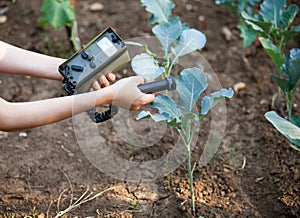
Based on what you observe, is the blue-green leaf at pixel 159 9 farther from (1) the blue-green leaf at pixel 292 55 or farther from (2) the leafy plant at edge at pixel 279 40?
(1) the blue-green leaf at pixel 292 55

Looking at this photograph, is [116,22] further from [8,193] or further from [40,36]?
[8,193]

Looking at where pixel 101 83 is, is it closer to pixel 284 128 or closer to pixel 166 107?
pixel 166 107

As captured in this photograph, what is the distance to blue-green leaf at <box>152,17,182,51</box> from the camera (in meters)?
2.21

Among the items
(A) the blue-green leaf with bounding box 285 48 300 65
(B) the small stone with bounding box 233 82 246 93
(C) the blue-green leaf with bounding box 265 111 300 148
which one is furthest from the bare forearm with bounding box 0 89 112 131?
(B) the small stone with bounding box 233 82 246 93

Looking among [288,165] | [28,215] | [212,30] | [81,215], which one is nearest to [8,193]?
[28,215]

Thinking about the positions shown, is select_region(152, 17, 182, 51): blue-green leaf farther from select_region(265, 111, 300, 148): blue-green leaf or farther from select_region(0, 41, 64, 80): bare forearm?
select_region(265, 111, 300, 148): blue-green leaf

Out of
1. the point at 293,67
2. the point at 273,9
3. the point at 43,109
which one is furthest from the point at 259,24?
the point at 43,109

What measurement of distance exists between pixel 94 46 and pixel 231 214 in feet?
2.92

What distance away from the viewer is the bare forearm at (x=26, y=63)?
2.02 meters

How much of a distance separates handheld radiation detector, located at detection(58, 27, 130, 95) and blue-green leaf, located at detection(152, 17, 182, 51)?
301 millimetres

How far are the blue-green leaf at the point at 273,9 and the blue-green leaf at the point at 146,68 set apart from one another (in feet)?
2.23

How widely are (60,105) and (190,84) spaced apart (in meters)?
0.53

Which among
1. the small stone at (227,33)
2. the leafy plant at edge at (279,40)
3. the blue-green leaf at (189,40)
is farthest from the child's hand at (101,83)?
the small stone at (227,33)

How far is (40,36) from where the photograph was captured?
308 cm
